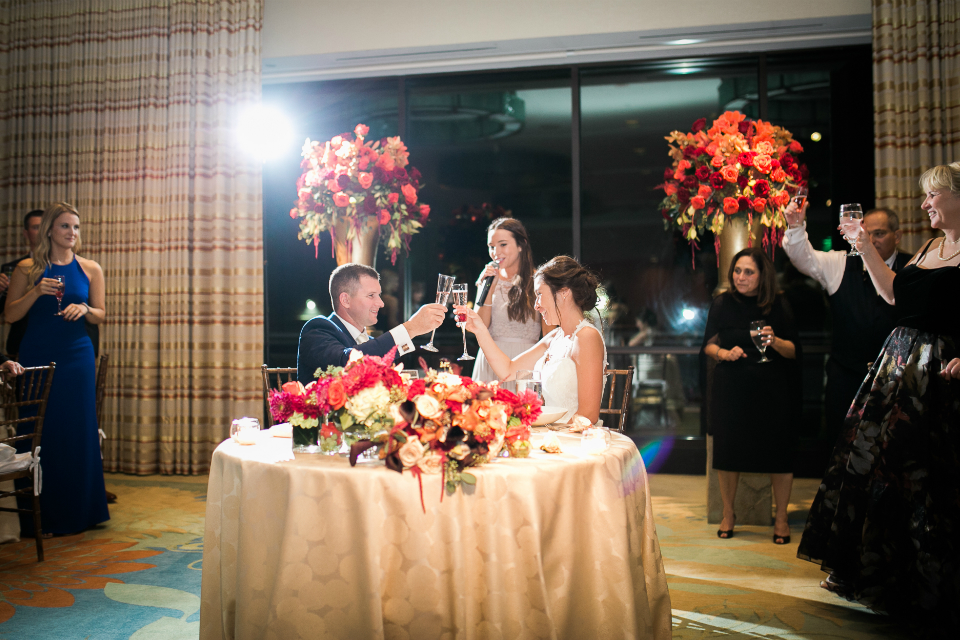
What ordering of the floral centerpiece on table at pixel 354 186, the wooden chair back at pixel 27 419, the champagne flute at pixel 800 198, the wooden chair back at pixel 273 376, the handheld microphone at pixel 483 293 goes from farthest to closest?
the floral centerpiece on table at pixel 354 186, the handheld microphone at pixel 483 293, the champagne flute at pixel 800 198, the wooden chair back at pixel 273 376, the wooden chair back at pixel 27 419

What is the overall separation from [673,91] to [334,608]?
5.38 metres

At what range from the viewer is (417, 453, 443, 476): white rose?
5.44 ft

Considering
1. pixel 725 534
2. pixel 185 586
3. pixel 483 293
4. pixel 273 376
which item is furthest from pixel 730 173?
pixel 273 376

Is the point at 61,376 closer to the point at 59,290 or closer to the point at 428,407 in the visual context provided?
the point at 59,290

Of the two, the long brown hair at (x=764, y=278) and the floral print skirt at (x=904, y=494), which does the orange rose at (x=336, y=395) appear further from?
the long brown hair at (x=764, y=278)

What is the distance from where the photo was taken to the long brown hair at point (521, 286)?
3785mm

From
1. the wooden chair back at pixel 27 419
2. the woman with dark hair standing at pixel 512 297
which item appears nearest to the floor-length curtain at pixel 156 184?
the wooden chair back at pixel 27 419

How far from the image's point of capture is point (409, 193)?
4.48 m

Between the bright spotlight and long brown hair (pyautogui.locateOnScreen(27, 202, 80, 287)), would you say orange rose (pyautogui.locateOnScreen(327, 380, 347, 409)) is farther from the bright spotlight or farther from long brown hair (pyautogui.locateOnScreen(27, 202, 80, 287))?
the bright spotlight

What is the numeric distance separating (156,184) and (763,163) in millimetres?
4491

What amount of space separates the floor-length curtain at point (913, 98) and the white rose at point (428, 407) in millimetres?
4207

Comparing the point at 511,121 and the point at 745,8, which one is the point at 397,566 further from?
the point at 511,121

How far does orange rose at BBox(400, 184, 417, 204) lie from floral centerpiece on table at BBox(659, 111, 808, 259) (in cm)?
164

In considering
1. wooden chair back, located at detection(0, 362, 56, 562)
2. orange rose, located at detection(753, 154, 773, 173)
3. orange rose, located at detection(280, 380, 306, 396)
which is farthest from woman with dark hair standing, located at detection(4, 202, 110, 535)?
orange rose, located at detection(753, 154, 773, 173)
